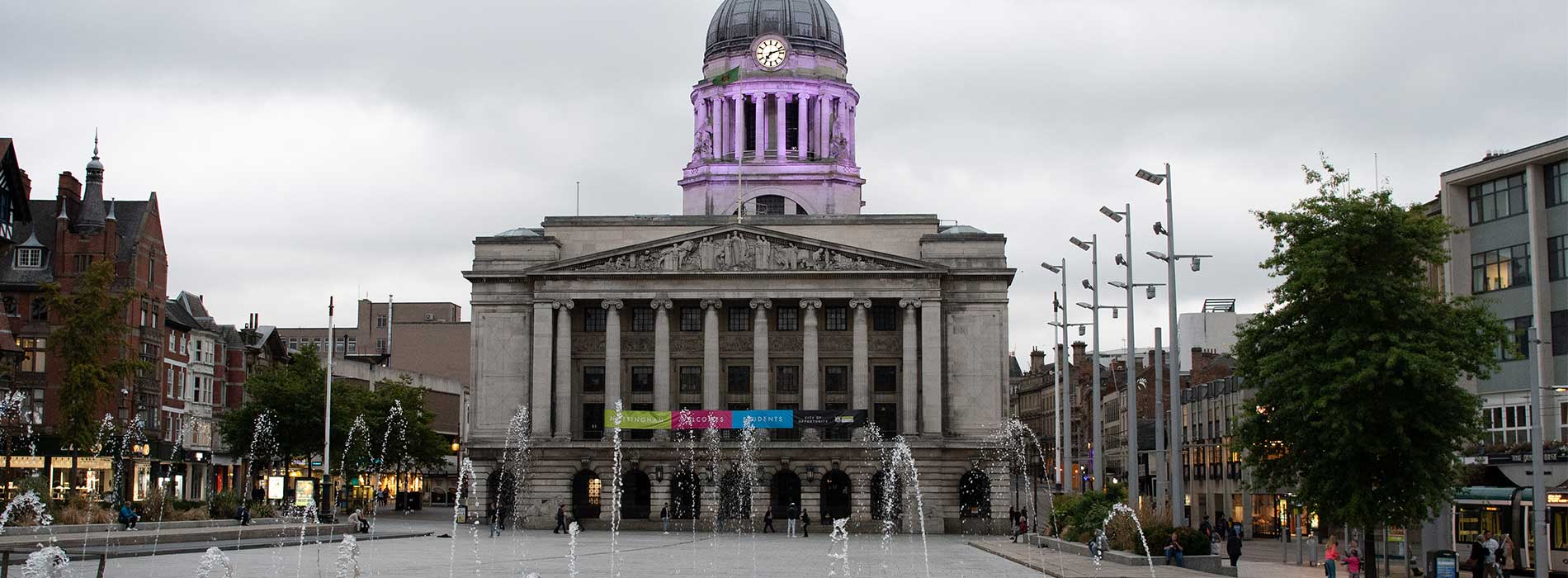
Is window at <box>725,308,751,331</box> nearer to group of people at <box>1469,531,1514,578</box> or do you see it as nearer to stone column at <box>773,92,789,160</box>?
stone column at <box>773,92,789,160</box>

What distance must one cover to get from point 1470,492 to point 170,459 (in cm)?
7207

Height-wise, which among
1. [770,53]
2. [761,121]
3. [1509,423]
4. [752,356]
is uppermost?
[770,53]

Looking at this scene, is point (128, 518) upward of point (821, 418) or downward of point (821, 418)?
downward

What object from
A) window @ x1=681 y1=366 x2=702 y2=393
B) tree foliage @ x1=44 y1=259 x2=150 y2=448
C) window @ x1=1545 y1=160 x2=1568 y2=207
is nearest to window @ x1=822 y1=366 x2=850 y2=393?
window @ x1=681 y1=366 x2=702 y2=393

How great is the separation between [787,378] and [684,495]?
9.34 m

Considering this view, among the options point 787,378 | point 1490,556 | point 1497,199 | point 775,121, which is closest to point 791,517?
point 787,378

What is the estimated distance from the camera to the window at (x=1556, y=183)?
55625mm

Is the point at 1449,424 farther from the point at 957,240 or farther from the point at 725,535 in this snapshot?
the point at 957,240

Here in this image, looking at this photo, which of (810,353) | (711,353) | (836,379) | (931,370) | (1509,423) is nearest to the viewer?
(1509,423)

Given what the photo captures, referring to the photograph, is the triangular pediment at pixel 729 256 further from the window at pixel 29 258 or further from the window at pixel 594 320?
the window at pixel 29 258

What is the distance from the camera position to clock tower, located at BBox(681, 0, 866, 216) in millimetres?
116000

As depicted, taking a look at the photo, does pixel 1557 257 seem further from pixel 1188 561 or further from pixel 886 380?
pixel 886 380

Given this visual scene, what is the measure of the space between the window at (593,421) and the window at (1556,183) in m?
57.2

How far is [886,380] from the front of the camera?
327ft
